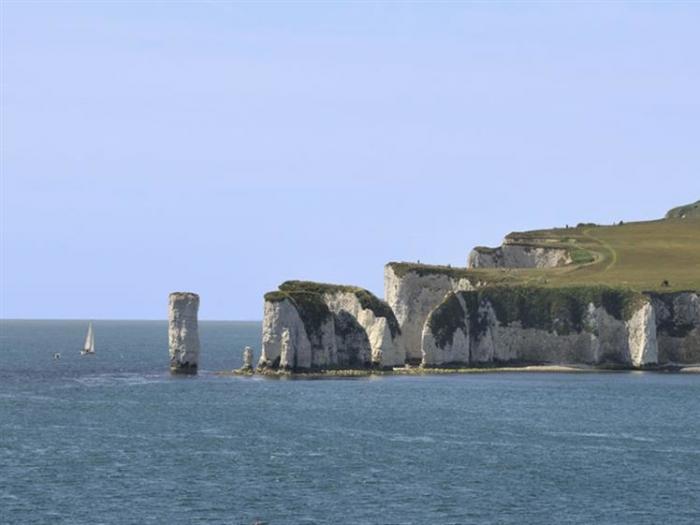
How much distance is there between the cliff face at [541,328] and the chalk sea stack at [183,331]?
26.3m

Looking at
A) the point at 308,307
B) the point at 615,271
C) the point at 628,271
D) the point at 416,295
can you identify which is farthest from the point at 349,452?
the point at 628,271

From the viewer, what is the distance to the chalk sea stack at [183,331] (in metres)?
160

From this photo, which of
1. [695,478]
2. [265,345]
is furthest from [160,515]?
[265,345]

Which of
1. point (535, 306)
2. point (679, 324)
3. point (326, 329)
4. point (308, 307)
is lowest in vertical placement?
point (326, 329)

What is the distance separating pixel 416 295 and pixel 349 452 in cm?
8419

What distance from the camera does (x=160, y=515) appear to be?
71.8 m

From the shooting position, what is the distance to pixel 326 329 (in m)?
160

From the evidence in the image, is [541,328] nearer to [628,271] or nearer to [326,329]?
[628,271]

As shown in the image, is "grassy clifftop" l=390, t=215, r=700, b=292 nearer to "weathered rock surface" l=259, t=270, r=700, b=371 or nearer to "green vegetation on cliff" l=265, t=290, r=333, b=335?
"weathered rock surface" l=259, t=270, r=700, b=371

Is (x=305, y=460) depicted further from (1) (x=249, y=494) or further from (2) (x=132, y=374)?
(2) (x=132, y=374)

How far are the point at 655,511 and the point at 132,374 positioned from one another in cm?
9741

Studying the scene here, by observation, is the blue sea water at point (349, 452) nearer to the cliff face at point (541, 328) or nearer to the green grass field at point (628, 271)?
the cliff face at point (541, 328)

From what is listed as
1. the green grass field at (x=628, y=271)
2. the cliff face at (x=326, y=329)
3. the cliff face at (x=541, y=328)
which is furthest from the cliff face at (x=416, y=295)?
the cliff face at (x=541, y=328)

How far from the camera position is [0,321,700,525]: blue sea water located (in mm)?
74250
